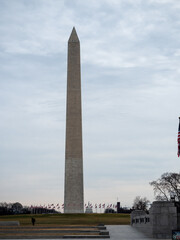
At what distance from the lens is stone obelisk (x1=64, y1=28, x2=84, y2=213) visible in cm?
6262

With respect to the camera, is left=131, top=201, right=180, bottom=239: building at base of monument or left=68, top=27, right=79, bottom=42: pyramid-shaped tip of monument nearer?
left=131, top=201, right=180, bottom=239: building at base of monument

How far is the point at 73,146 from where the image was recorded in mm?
63812

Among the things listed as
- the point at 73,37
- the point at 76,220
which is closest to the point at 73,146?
the point at 73,37

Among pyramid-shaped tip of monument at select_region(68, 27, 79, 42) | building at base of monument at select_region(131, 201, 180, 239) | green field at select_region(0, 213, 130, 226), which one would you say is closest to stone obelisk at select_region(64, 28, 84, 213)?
pyramid-shaped tip of monument at select_region(68, 27, 79, 42)

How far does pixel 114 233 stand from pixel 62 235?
4891mm

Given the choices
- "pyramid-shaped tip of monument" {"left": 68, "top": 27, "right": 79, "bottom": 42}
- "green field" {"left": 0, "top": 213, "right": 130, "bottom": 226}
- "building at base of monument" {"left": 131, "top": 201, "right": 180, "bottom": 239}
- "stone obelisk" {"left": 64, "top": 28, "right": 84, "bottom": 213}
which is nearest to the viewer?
"building at base of monument" {"left": 131, "top": 201, "right": 180, "bottom": 239}

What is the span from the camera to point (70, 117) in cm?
6419

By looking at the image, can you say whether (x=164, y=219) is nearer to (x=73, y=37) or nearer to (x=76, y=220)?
(x=76, y=220)

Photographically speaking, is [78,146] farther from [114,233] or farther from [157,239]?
[157,239]

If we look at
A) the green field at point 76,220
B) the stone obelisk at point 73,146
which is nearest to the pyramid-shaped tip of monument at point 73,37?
the stone obelisk at point 73,146

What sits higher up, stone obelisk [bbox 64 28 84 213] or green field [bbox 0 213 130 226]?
stone obelisk [bbox 64 28 84 213]

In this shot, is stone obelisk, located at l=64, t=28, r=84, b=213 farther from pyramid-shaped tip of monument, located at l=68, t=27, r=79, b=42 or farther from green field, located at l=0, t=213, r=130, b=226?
green field, located at l=0, t=213, r=130, b=226

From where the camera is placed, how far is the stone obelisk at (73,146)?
205ft

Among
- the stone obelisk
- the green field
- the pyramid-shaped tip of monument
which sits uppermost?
the pyramid-shaped tip of monument
